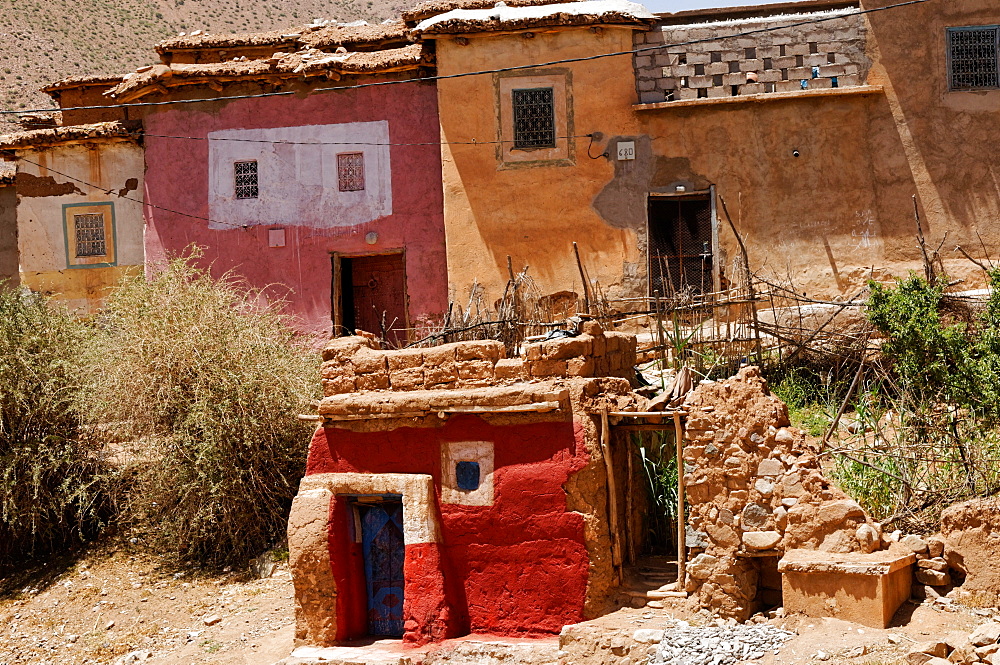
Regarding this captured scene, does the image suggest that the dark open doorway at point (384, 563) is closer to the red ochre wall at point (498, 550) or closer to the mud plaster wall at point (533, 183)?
the red ochre wall at point (498, 550)

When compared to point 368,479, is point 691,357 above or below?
above

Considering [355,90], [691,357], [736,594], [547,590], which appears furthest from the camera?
[355,90]

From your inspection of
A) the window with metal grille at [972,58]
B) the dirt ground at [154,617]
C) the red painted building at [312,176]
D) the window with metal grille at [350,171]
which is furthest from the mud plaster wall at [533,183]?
the dirt ground at [154,617]

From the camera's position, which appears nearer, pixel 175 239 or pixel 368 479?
pixel 368 479

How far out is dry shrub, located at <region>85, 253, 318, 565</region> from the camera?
13938 millimetres

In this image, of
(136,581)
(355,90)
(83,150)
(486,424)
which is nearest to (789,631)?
(486,424)

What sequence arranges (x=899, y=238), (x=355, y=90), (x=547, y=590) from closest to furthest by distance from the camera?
(x=547, y=590)
(x=899, y=238)
(x=355, y=90)

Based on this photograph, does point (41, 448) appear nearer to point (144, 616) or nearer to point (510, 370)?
point (144, 616)

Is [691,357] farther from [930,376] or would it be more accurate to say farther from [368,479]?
[368,479]

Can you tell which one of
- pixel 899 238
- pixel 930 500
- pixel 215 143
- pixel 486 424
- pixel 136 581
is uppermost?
pixel 215 143

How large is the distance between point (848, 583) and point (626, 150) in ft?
30.2

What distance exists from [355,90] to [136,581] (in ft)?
26.5

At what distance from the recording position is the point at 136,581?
1392cm

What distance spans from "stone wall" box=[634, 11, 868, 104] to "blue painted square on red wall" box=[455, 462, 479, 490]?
7.91 meters
